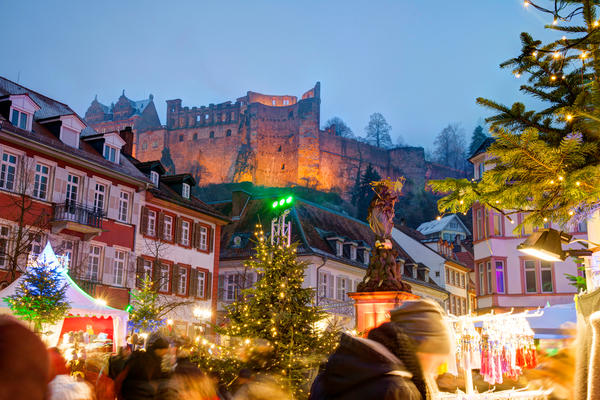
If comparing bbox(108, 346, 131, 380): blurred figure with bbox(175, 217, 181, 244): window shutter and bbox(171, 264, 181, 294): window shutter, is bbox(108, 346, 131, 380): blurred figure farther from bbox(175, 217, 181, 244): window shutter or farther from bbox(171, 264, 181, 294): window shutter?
bbox(175, 217, 181, 244): window shutter

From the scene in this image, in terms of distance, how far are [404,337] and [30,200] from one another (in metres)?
23.8

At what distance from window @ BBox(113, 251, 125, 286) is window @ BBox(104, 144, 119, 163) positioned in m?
4.40

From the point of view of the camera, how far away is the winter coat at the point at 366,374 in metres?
2.49

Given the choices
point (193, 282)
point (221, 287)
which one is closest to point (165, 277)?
point (193, 282)

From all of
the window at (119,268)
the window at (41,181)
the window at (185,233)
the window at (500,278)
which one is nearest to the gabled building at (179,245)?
the window at (185,233)

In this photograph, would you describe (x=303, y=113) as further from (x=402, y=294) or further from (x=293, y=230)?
(x=402, y=294)

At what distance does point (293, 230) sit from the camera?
39344 mm

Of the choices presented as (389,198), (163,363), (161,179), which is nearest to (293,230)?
(161,179)

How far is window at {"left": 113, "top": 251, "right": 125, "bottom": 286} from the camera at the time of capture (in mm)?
27875

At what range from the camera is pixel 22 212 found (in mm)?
22234

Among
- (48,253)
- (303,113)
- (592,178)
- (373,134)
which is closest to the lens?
(592,178)

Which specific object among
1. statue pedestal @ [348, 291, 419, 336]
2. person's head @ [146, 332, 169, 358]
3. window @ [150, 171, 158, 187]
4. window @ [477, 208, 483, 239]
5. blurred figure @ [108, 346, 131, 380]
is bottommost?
blurred figure @ [108, 346, 131, 380]

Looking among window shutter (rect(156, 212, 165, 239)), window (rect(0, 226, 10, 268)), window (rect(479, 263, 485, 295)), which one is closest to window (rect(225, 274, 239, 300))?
window shutter (rect(156, 212, 165, 239))

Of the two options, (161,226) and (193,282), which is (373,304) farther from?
(193,282)
